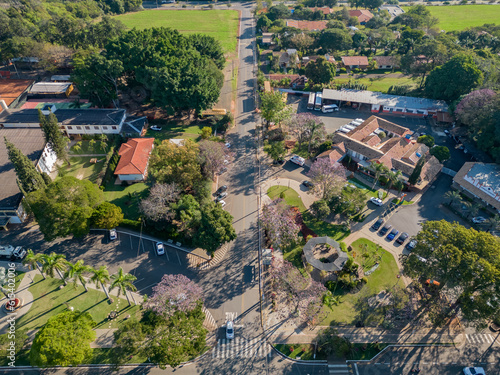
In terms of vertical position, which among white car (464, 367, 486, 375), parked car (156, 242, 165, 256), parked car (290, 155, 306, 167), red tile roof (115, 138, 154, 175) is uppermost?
red tile roof (115, 138, 154, 175)

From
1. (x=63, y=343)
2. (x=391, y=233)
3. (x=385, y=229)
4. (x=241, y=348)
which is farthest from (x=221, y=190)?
(x=63, y=343)

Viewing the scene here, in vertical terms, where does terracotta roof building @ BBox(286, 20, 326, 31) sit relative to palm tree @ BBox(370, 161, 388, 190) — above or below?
above

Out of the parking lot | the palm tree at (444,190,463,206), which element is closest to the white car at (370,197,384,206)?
the palm tree at (444,190,463,206)

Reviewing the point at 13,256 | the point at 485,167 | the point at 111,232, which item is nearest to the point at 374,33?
the point at 485,167

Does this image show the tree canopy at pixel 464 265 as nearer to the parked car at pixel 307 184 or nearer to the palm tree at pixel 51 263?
the parked car at pixel 307 184

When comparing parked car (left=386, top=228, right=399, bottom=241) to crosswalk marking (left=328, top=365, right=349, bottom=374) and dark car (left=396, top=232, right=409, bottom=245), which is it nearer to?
dark car (left=396, top=232, right=409, bottom=245)
